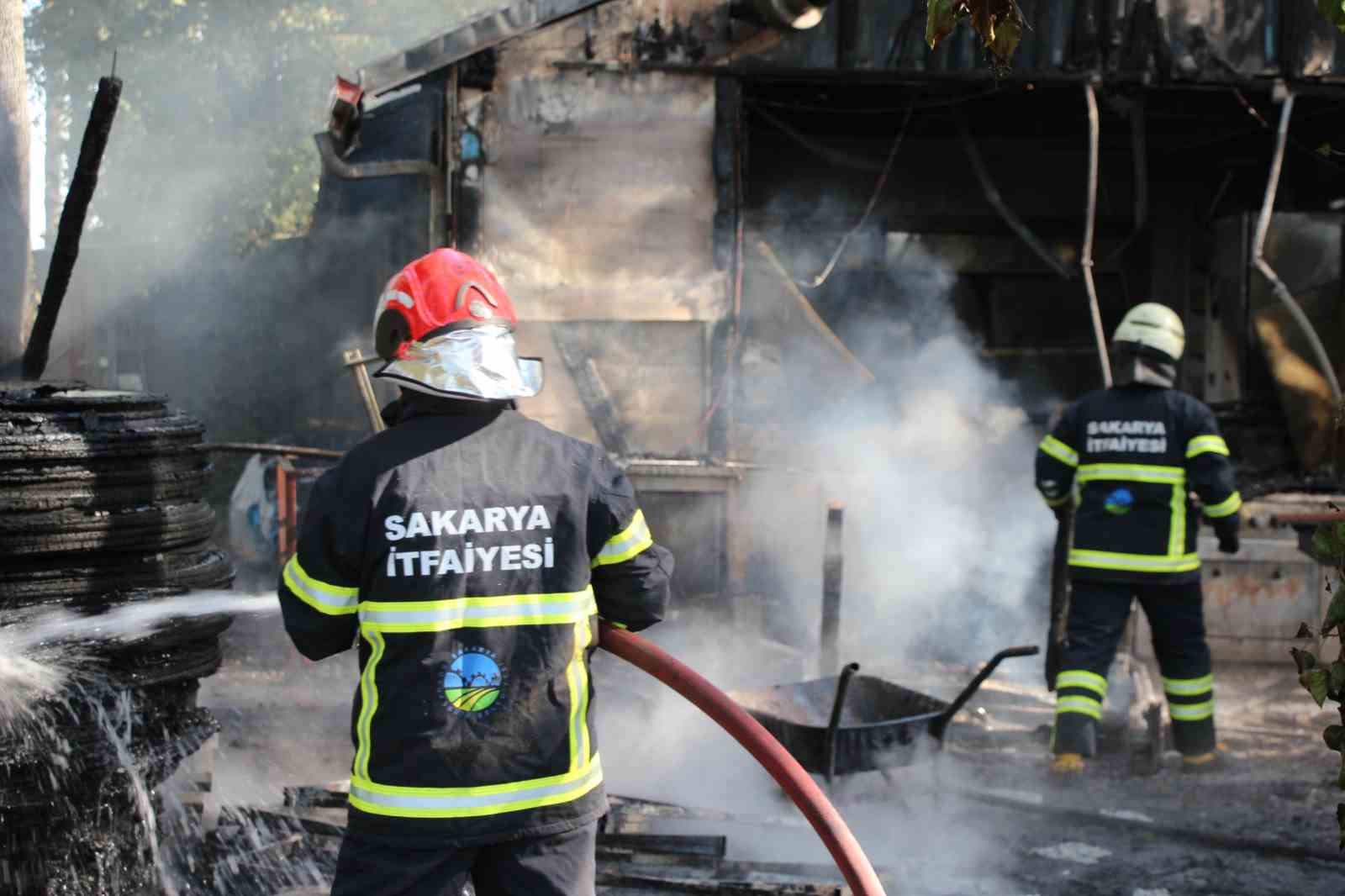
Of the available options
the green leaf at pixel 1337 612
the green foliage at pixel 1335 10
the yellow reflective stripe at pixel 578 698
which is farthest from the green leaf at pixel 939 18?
the yellow reflective stripe at pixel 578 698

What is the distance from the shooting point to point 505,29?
857 centimetres

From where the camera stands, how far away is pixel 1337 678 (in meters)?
2.46

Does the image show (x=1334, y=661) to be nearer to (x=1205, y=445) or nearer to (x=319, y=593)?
(x=319, y=593)

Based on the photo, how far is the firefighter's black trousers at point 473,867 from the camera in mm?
2604

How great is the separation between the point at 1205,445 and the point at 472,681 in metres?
4.48

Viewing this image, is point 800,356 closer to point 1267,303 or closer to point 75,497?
point 1267,303

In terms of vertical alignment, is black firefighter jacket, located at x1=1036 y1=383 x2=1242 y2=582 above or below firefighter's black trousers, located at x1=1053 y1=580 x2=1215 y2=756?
above

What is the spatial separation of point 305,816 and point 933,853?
7.57 ft

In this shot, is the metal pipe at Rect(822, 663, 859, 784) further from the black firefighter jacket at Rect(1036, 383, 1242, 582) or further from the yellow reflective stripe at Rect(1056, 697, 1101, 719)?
the black firefighter jacket at Rect(1036, 383, 1242, 582)

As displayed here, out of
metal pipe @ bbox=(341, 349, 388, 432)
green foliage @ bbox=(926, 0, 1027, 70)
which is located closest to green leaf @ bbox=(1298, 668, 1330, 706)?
green foliage @ bbox=(926, 0, 1027, 70)

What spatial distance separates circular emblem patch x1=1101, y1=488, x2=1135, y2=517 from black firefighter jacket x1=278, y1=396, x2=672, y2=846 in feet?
13.2

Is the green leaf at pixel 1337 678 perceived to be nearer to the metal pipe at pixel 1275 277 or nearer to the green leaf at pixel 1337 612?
the green leaf at pixel 1337 612

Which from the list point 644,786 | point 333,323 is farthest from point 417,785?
point 333,323

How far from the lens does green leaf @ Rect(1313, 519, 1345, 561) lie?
2.43 meters
